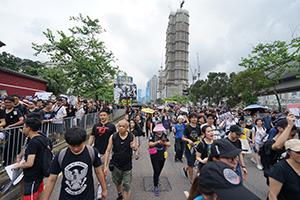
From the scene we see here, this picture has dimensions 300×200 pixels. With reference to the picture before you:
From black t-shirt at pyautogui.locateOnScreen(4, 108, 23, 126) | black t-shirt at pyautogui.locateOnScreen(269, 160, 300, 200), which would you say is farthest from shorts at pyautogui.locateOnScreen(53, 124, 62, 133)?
black t-shirt at pyautogui.locateOnScreen(269, 160, 300, 200)

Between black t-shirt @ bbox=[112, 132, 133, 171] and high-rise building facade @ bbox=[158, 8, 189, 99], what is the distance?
3366 inches

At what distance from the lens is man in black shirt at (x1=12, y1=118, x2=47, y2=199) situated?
2270 mm

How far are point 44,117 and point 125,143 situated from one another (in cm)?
443

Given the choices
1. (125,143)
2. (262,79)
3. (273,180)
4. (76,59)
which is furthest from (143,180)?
(262,79)

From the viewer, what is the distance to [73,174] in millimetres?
1920

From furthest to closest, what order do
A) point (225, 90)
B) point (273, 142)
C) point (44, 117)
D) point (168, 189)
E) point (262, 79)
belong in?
1. point (225, 90)
2. point (262, 79)
3. point (44, 117)
4. point (168, 189)
5. point (273, 142)

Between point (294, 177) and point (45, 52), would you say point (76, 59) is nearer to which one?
point (45, 52)

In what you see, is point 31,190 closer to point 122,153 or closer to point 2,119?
point 122,153

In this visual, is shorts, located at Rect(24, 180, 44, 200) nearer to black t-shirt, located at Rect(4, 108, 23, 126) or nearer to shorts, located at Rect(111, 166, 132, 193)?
shorts, located at Rect(111, 166, 132, 193)

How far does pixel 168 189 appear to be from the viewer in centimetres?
355

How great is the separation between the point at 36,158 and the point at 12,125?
9.18ft

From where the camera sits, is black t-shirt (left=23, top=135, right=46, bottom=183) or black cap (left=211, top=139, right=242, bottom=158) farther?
black t-shirt (left=23, top=135, right=46, bottom=183)

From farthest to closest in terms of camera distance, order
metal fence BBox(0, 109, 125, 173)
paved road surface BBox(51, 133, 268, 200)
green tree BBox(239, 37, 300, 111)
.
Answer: green tree BBox(239, 37, 300, 111), metal fence BBox(0, 109, 125, 173), paved road surface BBox(51, 133, 268, 200)

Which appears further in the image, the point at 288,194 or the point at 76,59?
the point at 76,59
